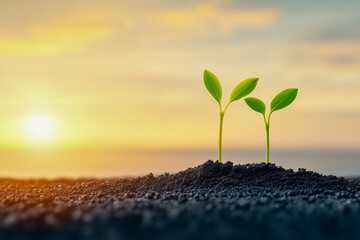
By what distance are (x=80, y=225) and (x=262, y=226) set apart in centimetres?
123

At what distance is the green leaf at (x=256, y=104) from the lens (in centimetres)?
613

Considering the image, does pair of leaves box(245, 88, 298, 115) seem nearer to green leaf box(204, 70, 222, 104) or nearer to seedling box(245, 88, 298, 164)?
seedling box(245, 88, 298, 164)

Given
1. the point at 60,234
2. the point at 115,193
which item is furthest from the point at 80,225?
the point at 115,193

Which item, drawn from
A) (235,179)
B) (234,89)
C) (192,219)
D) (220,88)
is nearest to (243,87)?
(234,89)

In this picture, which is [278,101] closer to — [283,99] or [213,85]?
[283,99]

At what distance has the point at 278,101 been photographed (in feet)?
20.2

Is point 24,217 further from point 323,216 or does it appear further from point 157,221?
point 323,216

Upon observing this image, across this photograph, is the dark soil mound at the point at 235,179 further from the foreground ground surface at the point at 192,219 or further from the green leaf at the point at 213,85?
the green leaf at the point at 213,85

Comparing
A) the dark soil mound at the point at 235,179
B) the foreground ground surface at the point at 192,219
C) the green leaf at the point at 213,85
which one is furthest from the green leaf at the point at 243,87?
the foreground ground surface at the point at 192,219

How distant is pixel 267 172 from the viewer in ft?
19.0

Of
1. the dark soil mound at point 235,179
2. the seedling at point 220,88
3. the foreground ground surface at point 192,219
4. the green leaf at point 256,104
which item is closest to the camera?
the foreground ground surface at point 192,219

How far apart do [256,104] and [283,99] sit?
40cm

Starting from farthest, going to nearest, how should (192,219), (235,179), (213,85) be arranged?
1. (213,85)
2. (235,179)
3. (192,219)

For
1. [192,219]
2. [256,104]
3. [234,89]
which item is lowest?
[192,219]
